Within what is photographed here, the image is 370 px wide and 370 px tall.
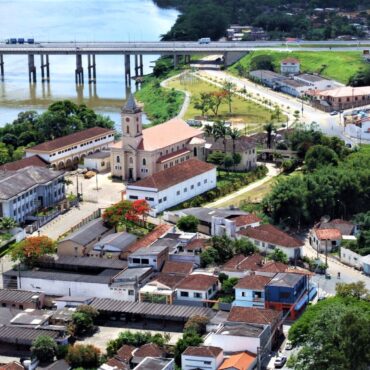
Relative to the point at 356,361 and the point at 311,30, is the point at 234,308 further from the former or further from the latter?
the point at 311,30

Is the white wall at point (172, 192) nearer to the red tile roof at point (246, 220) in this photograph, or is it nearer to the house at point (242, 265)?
the red tile roof at point (246, 220)

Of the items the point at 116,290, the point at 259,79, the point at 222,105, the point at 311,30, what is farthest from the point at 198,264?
the point at 311,30

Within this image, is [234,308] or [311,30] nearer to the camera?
[234,308]

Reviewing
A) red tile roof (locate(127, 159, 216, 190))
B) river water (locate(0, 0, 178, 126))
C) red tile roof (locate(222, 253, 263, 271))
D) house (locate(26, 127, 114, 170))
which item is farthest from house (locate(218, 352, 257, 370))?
river water (locate(0, 0, 178, 126))

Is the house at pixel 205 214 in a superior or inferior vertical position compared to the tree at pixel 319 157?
inferior

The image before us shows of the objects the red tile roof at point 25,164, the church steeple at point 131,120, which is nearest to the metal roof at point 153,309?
the red tile roof at point 25,164

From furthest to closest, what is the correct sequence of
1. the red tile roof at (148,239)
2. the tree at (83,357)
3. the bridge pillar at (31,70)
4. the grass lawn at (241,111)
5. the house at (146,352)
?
the bridge pillar at (31,70), the grass lawn at (241,111), the red tile roof at (148,239), the tree at (83,357), the house at (146,352)
